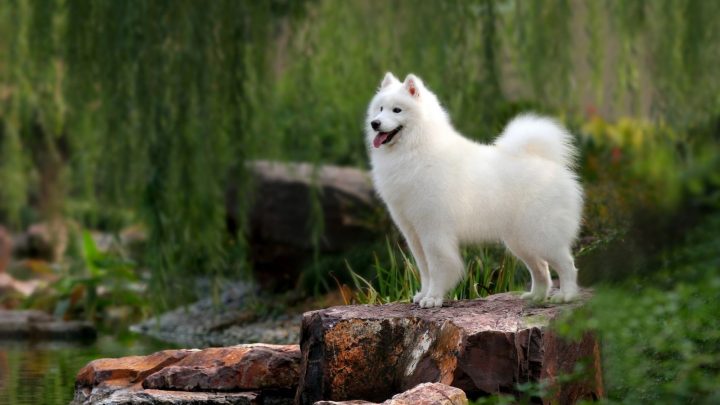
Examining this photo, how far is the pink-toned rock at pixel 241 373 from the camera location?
22.9 ft

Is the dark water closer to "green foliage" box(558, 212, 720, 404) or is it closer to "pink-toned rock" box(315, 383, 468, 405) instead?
"pink-toned rock" box(315, 383, 468, 405)

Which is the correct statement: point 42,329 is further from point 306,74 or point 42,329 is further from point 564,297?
point 564,297

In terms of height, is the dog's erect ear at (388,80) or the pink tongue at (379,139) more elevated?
the dog's erect ear at (388,80)

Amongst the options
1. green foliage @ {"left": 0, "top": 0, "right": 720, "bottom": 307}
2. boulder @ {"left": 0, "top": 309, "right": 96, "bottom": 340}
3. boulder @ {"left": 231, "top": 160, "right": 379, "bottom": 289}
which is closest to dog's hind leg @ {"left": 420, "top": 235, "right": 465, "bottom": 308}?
green foliage @ {"left": 0, "top": 0, "right": 720, "bottom": 307}

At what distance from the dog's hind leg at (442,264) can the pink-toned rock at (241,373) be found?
120 cm

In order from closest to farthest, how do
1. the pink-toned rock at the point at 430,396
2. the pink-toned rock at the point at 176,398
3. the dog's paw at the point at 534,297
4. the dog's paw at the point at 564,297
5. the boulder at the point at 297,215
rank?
the pink-toned rock at the point at 430,396
the dog's paw at the point at 564,297
the dog's paw at the point at 534,297
the pink-toned rock at the point at 176,398
the boulder at the point at 297,215

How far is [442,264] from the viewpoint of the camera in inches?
240

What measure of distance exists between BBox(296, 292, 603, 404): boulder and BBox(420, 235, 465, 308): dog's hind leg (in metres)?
0.13

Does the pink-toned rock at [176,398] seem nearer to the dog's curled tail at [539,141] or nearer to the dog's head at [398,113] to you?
the dog's head at [398,113]

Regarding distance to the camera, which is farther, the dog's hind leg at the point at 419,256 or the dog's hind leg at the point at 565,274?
the dog's hind leg at the point at 419,256

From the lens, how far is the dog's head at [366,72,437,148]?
20.2 feet

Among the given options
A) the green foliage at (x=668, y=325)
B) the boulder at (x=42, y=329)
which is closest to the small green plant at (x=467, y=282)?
the green foliage at (x=668, y=325)

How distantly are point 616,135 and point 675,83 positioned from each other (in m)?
8.86

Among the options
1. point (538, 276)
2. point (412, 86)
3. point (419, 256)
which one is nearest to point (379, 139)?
point (412, 86)
